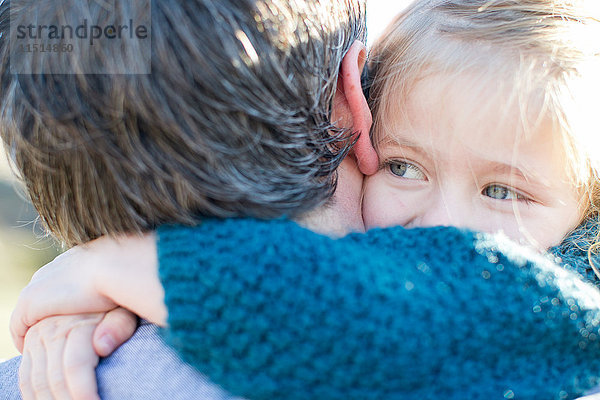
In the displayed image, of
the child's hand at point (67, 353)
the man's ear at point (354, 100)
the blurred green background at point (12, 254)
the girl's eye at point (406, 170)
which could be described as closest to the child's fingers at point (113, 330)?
the child's hand at point (67, 353)

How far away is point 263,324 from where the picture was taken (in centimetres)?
85

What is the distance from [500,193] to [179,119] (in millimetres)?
877

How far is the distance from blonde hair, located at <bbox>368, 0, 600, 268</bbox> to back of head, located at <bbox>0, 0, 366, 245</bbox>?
→ 48 centimetres

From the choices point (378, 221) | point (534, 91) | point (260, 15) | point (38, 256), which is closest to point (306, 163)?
point (260, 15)

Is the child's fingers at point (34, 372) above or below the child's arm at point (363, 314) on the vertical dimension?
below

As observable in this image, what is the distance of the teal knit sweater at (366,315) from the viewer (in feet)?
2.80

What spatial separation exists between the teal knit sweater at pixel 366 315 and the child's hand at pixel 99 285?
0.06 m

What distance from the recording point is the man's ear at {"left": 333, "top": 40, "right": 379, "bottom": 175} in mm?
1163

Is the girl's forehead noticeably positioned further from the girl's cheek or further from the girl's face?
the girl's cheek

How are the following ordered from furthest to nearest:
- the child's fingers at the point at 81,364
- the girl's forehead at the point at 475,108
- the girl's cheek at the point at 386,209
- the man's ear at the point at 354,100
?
the girl's cheek at the point at 386,209, the girl's forehead at the point at 475,108, the man's ear at the point at 354,100, the child's fingers at the point at 81,364

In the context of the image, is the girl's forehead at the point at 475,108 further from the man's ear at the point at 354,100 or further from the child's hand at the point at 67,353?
the child's hand at the point at 67,353

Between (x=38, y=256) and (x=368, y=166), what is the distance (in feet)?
21.7

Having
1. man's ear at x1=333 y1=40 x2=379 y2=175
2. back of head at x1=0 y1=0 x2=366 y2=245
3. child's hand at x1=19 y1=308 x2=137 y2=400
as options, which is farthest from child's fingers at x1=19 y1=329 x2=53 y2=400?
man's ear at x1=333 y1=40 x2=379 y2=175

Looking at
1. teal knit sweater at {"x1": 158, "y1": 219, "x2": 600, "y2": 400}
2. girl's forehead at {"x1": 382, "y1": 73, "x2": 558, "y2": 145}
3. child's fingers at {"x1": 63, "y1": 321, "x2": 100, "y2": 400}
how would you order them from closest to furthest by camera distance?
teal knit sweater at {"x1": 158, "y1": 219, "x2": 600, "y2": 400}, child's fingers at {"x1": 63, "y1": 321, "x2": 100, "y2": 400}, girl's forehead at {"x1": 382, "y1": 73, "x2": 558, "y2": 145}
